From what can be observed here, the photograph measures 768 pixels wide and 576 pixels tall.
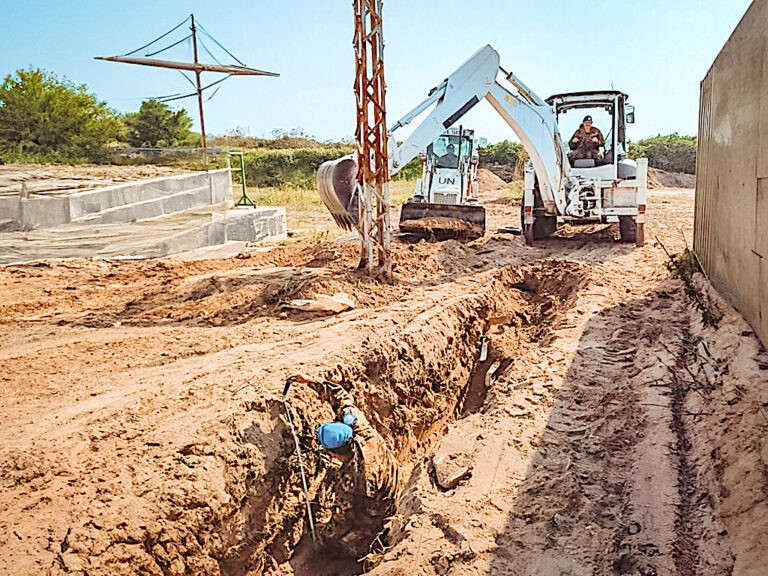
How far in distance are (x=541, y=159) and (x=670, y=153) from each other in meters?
31.4

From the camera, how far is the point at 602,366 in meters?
6.40

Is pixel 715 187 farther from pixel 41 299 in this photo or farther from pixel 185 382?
pixel 41 299

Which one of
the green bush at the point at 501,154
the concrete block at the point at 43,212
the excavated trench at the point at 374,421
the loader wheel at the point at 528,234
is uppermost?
the green bush at the point at 501,154

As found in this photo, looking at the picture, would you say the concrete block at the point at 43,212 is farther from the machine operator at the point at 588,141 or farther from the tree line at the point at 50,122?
the machine operator at the point at 588,141

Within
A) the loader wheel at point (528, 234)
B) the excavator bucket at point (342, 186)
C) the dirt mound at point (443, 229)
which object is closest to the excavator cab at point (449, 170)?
the dirt mound at point (443, 229)

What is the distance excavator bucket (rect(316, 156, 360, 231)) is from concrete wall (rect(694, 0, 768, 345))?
4.98 metres

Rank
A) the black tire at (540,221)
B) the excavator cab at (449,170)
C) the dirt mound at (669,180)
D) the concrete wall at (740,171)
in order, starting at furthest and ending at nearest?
the dirt mound at (669,180) < the excavator cab at (449,170) < the black tire at (540,221) < the concrete wall at (740,171)

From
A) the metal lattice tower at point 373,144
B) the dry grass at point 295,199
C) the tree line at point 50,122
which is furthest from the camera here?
the dry grass at point 295,199

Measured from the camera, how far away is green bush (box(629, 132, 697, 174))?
37656 mm

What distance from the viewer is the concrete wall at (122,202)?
12430 millimetres

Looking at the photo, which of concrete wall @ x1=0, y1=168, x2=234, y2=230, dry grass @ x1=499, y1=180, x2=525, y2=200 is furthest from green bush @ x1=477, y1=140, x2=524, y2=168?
concrete wall @ x1=0, y1=168, x2=234, y2=230

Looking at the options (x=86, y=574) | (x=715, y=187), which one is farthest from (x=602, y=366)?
(x=86, y=574)

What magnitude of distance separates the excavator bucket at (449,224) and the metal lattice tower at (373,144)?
423cm

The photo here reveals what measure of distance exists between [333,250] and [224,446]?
7413mm
